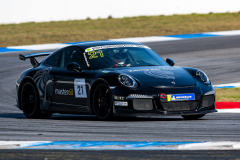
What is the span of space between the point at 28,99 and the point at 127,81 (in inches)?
90.0

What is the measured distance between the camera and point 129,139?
5867 mm

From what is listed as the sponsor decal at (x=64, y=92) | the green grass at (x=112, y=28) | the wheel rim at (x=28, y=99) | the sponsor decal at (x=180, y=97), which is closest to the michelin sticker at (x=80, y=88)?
the sponsor decal at (x=64, y=92)

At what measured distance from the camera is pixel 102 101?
7.59m

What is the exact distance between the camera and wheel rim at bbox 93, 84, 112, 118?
751cm

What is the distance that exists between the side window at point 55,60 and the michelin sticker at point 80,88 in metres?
0.79

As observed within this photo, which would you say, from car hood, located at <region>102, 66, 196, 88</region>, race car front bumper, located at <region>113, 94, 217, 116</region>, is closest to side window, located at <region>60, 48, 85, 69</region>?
car hood, located at <region>102, 66, 196, 88</region>

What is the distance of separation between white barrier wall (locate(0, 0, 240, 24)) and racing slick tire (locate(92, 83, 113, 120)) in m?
22.8

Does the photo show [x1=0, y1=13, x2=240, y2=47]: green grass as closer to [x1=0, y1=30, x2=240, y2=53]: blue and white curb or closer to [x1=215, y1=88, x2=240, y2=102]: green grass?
[x1=0, y1=30, x2=240, y2=53]: blue and white curb

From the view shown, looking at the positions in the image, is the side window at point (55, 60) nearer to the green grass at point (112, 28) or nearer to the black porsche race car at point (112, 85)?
the black porsche race car at point (112, 85)

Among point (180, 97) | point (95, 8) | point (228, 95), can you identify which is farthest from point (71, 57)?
point (95, 8)

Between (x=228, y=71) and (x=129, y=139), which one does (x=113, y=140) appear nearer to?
(x=129, y=139)

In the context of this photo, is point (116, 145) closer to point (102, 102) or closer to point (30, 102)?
point (102, 102)

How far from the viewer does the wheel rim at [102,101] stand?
24.6ft

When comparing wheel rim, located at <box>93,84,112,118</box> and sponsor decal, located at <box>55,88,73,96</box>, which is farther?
sponsor decal, located at <box>55,88,73,96</box>
